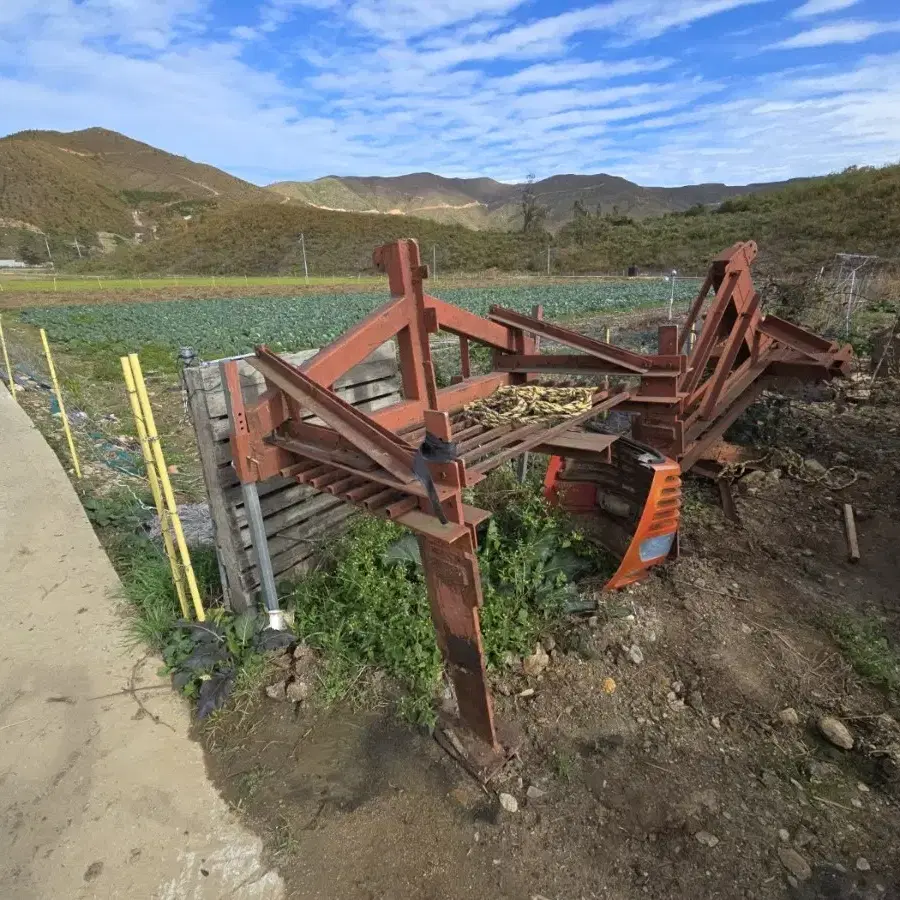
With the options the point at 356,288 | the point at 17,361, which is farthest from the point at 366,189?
the point at 17,361

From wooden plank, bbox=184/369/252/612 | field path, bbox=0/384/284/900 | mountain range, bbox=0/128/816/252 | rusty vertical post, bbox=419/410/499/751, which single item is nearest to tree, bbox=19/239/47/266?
mountain range, bbox=0/128/816/252

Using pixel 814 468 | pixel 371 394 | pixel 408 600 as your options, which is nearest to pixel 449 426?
pixel 408 600

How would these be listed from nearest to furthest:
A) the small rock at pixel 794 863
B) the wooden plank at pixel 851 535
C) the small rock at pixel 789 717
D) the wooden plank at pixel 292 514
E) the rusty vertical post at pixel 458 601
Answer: the rusty vertical post at pixel 458 601 → the small rock at pixel 794 863 → the small rock at pixel 789 717 → the wooden plank at pixel 292 514 → the wooden plank at pixel 851 535

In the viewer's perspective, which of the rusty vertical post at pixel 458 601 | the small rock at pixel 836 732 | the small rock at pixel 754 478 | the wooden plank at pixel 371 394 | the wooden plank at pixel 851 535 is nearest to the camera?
the rusty vertical post at pixel 458 601

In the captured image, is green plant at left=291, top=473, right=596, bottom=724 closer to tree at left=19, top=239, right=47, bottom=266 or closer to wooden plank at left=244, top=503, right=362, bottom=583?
wooden plank at left=244, top=503, right=362, bottom=583

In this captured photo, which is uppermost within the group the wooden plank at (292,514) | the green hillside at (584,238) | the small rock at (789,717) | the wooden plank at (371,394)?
the green hillside at (584,238)

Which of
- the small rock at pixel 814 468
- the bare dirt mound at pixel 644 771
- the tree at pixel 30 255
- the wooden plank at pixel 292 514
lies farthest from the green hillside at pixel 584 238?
the wooden plank at pixel 292 514

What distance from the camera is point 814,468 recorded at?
16.8ft

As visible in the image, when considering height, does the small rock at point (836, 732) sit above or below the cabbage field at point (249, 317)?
below

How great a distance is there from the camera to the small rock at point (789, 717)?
2.63m

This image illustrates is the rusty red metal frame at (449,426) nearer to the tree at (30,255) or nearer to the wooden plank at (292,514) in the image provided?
the wooden plank at (292,514)

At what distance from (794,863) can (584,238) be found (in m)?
56.3

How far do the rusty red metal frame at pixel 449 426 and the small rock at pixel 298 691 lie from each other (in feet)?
3.00

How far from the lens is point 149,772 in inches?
98.1
